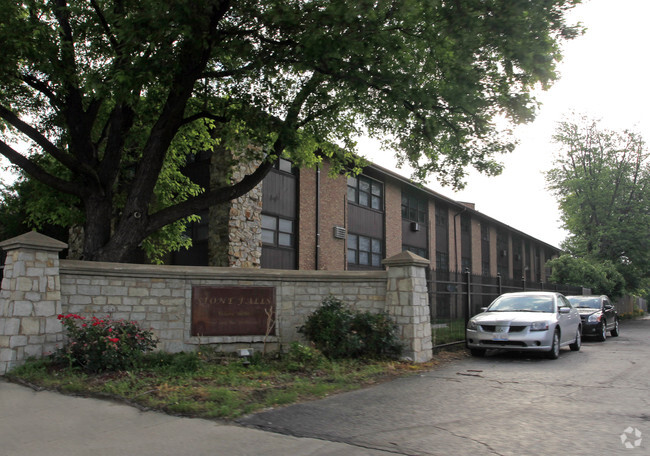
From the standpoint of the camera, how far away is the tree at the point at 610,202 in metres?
36.6

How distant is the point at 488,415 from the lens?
5918 millimetres

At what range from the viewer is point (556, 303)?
39.3 ft

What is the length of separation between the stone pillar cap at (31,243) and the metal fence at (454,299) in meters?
7.50

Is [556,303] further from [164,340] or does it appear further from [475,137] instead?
[164,340]

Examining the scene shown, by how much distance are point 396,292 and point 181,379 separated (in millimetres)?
4731

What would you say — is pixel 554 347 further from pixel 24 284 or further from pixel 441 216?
pixel 441 216

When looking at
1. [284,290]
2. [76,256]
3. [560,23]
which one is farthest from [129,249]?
[76,256]

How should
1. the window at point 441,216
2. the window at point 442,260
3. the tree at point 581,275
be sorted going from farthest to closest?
the window at point 441,216 < the window at point 442,260 < the tree at point 581,275

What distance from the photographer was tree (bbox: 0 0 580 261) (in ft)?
29.2

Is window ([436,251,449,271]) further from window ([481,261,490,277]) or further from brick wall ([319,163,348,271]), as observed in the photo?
brick wall ([319,163,348,271])

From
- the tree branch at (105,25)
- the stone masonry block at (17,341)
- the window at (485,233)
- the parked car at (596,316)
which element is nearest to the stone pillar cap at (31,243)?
the stone masonry block at (17,341)

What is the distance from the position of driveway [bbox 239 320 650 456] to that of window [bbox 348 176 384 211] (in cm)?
1412

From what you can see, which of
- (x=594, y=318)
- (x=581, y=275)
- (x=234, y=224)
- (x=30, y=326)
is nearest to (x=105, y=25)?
(x=30, y=326)

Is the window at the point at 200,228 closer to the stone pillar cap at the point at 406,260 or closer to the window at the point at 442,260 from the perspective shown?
the stone pillar cap at the point at 406,260
